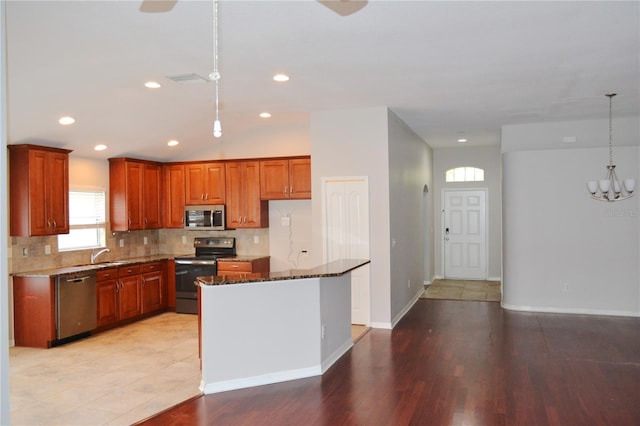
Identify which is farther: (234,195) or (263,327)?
(234,195)

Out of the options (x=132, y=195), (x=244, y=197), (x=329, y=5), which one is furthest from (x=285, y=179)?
(x=329, y=5)

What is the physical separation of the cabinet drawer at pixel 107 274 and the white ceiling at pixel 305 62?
1.66 meters

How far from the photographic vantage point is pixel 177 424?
3645 millimetres

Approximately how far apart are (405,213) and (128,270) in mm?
4054

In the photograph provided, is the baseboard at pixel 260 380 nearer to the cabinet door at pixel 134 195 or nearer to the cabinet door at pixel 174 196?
the cabinet door at pixel 134 195

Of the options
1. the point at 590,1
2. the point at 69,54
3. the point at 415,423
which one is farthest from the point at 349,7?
the point at 415,423

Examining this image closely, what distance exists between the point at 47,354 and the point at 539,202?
266 inches

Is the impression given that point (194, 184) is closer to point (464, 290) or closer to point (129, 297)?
point (129, 297)

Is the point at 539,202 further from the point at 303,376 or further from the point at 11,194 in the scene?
the point at 11,194

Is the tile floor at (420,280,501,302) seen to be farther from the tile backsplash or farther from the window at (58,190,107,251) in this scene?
the window at (58,190,107,251)

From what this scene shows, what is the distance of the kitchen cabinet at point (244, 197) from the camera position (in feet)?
25.8

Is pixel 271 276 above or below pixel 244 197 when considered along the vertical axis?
below

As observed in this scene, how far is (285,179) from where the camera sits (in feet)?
25.2

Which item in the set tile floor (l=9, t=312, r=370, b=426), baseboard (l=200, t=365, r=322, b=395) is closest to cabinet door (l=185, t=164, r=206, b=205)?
tile floor (l=9, t=312, r=370, b=426)
